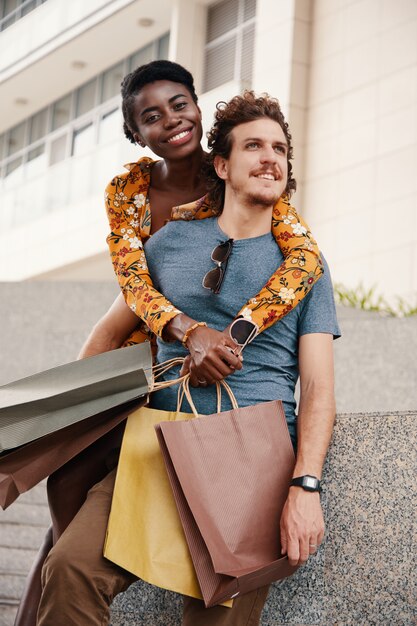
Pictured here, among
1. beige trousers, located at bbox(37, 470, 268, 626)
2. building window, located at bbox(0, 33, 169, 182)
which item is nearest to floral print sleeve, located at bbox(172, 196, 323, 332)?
beige trousers, located at bbox(37, 470, 268, 626)

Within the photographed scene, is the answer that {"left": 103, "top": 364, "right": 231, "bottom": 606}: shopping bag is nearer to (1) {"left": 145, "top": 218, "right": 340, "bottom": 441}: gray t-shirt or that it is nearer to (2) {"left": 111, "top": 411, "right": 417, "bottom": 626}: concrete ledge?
(1) {"left": 145, "top": 218, "right": 340, "bottom": 441}: gray t-shirt

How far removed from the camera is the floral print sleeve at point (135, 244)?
11.0ft

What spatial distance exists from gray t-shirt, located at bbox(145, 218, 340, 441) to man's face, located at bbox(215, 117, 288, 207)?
0.51 feet

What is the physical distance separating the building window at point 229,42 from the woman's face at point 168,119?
10823 millimetres

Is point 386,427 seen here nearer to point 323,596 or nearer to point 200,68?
point 323,596

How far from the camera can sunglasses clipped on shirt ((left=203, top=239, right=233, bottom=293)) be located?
3320 millimetres

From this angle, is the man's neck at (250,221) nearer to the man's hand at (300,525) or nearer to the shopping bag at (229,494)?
the shopping bag at (229,494)

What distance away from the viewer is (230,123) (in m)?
3.67

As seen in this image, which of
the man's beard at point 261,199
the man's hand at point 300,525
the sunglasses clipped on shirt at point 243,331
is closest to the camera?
the man's hand at point 300,525

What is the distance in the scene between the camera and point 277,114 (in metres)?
3.63

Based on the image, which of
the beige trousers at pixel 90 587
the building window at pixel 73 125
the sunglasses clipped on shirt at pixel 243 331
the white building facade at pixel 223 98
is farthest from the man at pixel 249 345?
the building window at pixel 73 125

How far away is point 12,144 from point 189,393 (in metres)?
19.7

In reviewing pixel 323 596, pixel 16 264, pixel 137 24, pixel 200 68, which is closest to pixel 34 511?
pixel 323 596

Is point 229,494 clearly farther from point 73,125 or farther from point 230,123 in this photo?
point 73,125
